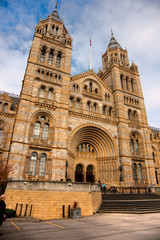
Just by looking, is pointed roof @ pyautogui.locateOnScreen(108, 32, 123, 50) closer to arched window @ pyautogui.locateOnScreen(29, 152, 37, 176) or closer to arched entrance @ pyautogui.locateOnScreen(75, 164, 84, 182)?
arched entrance @ pyautogui.locateOnScreen(75, 164, 84, 182)

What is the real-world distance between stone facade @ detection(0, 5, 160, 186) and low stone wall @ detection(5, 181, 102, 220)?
159 inches

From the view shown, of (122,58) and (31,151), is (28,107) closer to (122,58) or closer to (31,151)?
(31,151)

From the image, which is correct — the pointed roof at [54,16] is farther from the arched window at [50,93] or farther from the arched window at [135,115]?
the arched window at [135,115]

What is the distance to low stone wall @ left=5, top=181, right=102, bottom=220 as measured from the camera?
11.9 metres

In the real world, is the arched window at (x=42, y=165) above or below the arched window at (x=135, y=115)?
below

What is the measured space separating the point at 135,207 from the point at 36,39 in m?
25.7

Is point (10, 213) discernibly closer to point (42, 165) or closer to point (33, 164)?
point (33, 164)

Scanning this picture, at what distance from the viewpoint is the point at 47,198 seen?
1209cm

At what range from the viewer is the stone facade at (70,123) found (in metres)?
18.7

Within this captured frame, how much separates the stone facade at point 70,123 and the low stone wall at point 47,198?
4.05m

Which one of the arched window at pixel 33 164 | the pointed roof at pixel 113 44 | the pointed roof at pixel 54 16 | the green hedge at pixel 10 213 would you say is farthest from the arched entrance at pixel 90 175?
the pointed roof at pixel 54 16

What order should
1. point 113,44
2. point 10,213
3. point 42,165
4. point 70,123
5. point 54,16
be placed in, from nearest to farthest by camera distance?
point 10,213 → point 42,165 → point 70,123 → point 54,16 → point 113,44

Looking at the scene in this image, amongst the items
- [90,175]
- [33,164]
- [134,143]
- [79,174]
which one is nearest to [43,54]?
[33,164]

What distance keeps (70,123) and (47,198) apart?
1168 centimetres
